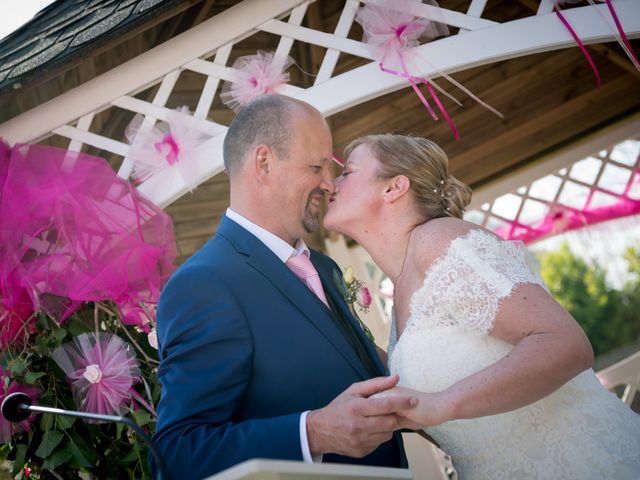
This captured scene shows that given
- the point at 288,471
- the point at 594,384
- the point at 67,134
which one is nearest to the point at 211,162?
the point at 67,134

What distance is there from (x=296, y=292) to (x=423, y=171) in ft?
2.92

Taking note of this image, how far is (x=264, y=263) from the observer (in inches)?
95.9

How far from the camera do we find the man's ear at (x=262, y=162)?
2.73 m

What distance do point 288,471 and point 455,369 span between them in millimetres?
1277

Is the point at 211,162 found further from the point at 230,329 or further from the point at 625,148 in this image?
the point at 625,148

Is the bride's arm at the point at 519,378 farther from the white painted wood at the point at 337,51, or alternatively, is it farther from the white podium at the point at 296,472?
the white painted wood at the point at 337,51

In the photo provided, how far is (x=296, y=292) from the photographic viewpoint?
7.89 feet

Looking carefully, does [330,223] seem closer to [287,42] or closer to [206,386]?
[206,386]

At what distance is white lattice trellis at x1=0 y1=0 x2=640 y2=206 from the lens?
11.0 ft

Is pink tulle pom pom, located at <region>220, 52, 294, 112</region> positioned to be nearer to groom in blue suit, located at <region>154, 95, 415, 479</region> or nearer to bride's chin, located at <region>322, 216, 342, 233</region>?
groom in blue suit, located at <region>154, 95, 415, 479</region>

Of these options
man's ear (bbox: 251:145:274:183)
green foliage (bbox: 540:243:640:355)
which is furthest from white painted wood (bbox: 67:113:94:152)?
green foliage (bbox: 540:243:640:355)

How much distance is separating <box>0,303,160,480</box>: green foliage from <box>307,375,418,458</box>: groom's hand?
129 centimetres

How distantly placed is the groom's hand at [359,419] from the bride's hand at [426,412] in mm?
27

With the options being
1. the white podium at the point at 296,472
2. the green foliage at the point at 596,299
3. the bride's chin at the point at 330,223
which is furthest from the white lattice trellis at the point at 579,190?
the green foliage at the point at 596,299
